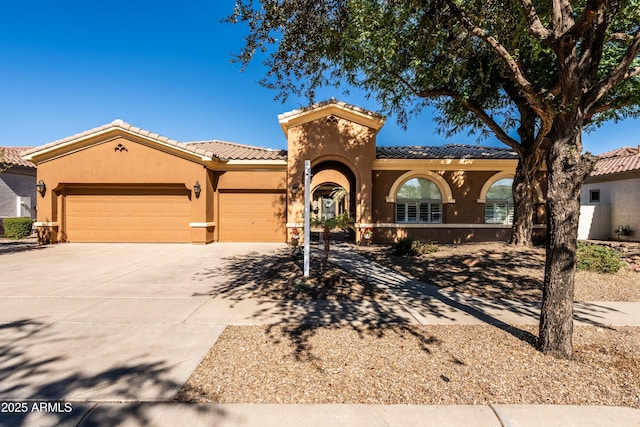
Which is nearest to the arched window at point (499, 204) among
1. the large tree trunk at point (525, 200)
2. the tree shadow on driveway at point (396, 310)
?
the large tree trunk at point (525, 200)

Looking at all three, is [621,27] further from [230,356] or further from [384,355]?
[230,356]

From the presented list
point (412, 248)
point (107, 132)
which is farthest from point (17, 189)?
point (412, 248)

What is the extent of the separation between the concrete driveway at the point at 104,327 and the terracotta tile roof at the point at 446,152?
10717 mm

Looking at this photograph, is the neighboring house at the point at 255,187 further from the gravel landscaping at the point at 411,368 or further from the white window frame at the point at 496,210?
the gravel landscaping at the point at 411,368

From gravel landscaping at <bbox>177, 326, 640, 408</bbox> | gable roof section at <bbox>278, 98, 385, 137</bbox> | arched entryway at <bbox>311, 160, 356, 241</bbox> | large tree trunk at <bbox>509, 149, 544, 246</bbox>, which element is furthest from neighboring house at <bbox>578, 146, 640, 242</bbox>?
gravel landscaping at <bbox>177, 326, 640, 408</bbox>

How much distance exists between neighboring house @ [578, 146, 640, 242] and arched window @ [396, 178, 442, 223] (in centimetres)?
838

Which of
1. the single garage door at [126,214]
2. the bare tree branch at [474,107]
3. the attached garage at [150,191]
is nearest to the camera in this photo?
the bare tree branch at [474,107]

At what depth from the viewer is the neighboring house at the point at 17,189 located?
16984mm

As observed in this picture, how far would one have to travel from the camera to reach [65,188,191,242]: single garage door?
1345 cm

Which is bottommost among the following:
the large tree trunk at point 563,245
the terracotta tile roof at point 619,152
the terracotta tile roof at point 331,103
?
the large tree trunk at point 563,245

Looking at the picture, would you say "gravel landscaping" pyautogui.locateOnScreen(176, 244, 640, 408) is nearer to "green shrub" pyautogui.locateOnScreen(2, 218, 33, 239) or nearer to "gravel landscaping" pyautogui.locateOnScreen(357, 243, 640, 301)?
"gravel landscaping" pyautogui.locateOnScreen(357, 243, 640, 301)

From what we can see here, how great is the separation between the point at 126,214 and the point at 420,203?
14.6m

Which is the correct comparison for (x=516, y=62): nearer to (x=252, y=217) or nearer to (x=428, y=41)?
(x=428, y=41)

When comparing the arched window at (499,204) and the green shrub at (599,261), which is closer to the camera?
the green shrub at (599,261)
